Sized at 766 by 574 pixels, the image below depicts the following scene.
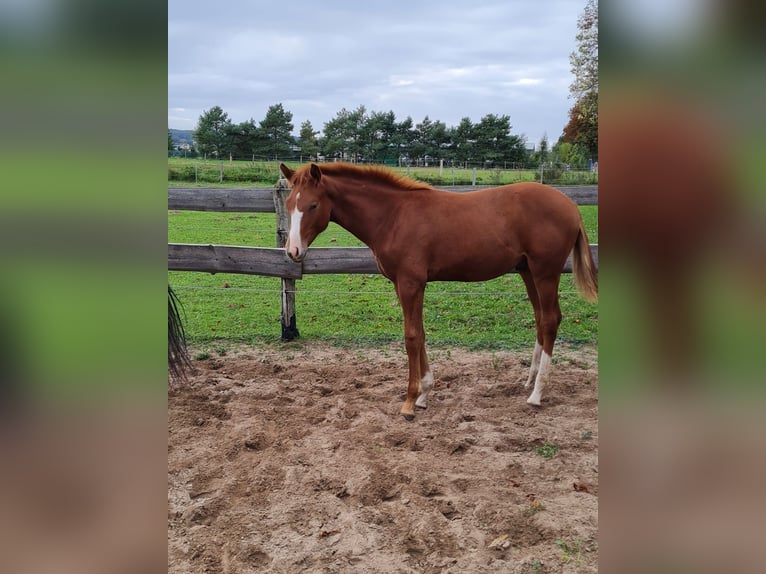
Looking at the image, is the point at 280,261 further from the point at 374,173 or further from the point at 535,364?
the point at 535,364

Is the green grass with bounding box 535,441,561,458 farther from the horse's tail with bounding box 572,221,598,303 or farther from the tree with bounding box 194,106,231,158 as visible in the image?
the tree with bounding box 194,106,231,158

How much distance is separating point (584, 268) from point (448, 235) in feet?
3.77

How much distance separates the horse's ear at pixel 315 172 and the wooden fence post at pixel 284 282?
200 centimetres

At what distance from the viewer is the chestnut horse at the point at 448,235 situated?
4059 mm

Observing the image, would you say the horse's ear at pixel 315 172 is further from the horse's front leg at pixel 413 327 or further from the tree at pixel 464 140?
the tree at pixel 464 140

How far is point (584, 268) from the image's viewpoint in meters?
4.19

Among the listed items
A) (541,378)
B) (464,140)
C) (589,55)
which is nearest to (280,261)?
(541,378)

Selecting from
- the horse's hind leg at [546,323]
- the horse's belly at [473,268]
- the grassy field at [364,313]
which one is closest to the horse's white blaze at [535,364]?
the horse's hind leg at [546,323]

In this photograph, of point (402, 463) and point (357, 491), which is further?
point (402, 463)

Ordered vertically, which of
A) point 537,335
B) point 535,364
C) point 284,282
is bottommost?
point 535,364
